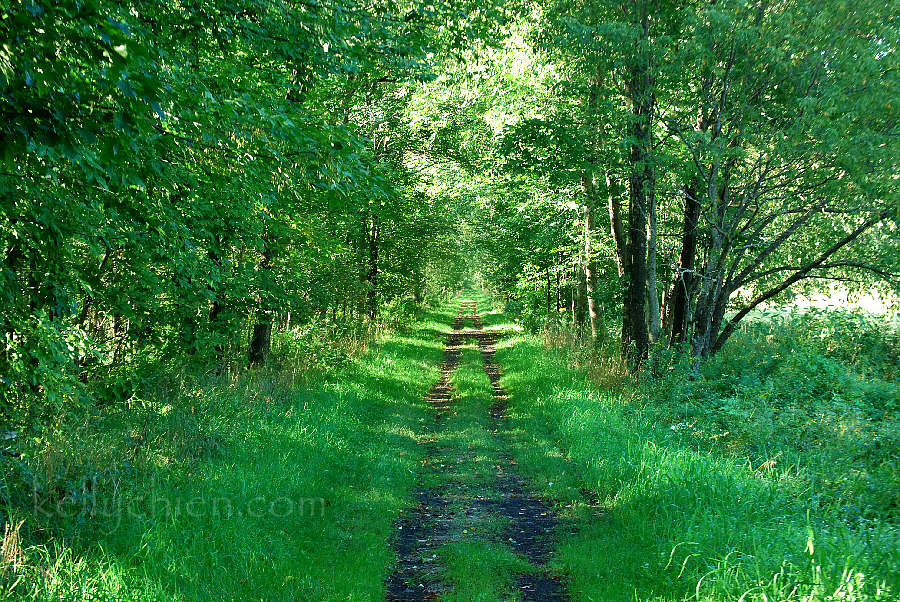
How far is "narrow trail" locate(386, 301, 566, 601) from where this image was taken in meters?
5.74

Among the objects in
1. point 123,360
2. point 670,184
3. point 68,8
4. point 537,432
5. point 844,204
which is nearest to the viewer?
point 68,8

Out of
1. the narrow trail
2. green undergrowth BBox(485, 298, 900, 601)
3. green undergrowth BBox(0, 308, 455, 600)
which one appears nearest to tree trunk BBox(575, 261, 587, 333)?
green undergrowth BBox(485, 298, 900, 601)

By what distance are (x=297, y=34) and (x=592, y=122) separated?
300 inches

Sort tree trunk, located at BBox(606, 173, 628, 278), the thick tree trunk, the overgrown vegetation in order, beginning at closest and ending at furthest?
the overgrown vegetation
the thick tree trunk
tree trunk, located at BBox(606, 173, 628, 278)

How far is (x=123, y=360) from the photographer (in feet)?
33.4

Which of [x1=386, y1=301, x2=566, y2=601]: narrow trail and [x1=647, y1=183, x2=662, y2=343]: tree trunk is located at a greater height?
[x1=647, y1=183, x2=662, y2=343]: tree trunk

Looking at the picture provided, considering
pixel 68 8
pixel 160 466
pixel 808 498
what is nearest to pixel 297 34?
pixel 68 8

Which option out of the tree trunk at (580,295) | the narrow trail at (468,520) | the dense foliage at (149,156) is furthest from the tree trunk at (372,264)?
the narrow trail at (468,520)

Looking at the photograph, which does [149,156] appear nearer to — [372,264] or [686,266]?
[686,266]

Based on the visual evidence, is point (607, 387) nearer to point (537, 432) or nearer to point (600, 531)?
point (537, 432)

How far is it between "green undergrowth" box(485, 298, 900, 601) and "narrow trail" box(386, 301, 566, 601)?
11.7 inches

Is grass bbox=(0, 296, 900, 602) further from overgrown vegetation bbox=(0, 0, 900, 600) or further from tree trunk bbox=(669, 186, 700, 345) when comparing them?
tree trunk bbox=(669, 186, 700, 345)

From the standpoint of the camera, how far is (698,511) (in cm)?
627

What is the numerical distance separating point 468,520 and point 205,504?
2.89 m
